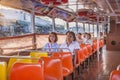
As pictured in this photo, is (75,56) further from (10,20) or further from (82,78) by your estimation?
(10,20)

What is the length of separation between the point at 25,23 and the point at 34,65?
4264 mm

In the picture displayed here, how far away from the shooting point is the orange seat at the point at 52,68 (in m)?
→ 4.26

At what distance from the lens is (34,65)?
11.4ft

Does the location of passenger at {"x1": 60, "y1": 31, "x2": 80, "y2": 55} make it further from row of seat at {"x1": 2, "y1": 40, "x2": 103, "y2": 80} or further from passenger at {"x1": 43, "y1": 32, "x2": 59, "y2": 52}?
row of seat at {"x1": 2, "y1": 40, "x2": 103, "y2": 80}

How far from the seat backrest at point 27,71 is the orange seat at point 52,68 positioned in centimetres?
76

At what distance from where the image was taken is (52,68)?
4.33 meters

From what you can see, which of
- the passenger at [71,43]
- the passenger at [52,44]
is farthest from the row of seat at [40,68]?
the passenger at [71,43]

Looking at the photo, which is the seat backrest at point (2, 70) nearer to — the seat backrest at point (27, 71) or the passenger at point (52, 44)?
the seat backrest at point (27, 71)

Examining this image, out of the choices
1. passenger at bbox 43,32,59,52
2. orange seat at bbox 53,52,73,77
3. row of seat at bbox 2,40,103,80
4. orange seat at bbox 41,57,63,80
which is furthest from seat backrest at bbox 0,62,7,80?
passenger at bbox 43,32,59,52

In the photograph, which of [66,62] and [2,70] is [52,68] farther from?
[66,62]

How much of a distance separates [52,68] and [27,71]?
902 millimetres

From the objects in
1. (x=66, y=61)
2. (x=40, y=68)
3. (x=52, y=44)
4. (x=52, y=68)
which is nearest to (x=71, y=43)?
(x=52, y=44)

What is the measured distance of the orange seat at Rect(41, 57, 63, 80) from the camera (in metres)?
4.26

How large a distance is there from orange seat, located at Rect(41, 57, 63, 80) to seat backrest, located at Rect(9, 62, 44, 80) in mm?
759
